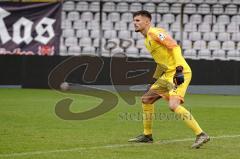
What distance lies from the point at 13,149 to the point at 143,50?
57.9ft

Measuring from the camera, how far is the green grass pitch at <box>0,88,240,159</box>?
345 inches

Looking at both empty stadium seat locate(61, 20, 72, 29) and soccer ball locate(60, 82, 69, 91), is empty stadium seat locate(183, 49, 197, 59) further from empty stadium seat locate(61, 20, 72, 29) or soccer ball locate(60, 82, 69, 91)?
soccer ball locate(60, 82, 69, 91)

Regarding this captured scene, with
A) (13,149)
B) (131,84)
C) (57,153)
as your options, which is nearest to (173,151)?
(57,153)

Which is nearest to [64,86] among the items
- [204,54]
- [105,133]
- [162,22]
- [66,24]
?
[66,24]

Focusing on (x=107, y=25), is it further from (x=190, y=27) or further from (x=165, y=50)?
(x=165, y=50)

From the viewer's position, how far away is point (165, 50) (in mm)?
9789

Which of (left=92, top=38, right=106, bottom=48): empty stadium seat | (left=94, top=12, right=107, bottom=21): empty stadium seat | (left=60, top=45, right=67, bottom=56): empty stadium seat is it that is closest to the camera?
(left=60, top=45, right=67, bottom=56): empty stadium seat

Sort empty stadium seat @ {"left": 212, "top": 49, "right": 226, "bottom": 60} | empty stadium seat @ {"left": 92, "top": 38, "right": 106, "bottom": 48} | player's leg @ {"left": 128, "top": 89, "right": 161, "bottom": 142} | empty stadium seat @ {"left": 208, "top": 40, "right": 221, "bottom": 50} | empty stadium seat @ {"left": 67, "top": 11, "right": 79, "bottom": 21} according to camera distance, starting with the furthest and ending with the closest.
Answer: empty stadium seat @ {"left": 67, "top": 11, "right": 79, "bottom": 21} < empty stadium seat @ {"left": 208, "top": 40, "right": 221, "bottom": 50} < empty stadium seat @ {"left": 92, "top": 38, "right": 106, "bottom": 48} < empty stadium seat @ {"left": 212, "top": 49, "right": 226, "bottom": 60} < player's leg @ {"left": 128, "top": 89, "right": 161, "bottom": 142}

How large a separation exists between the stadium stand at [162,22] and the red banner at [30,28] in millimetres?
2121

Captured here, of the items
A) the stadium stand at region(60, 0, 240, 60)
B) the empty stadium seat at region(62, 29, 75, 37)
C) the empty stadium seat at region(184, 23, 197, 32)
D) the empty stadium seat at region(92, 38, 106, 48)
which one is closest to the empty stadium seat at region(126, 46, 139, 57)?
the stadium stand at region(60, 0, 240, 60)

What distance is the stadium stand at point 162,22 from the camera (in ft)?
88.4

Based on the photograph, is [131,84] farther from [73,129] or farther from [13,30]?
[73,129]

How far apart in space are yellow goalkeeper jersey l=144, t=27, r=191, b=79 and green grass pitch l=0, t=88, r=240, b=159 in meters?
1.17

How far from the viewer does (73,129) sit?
38.9ft
